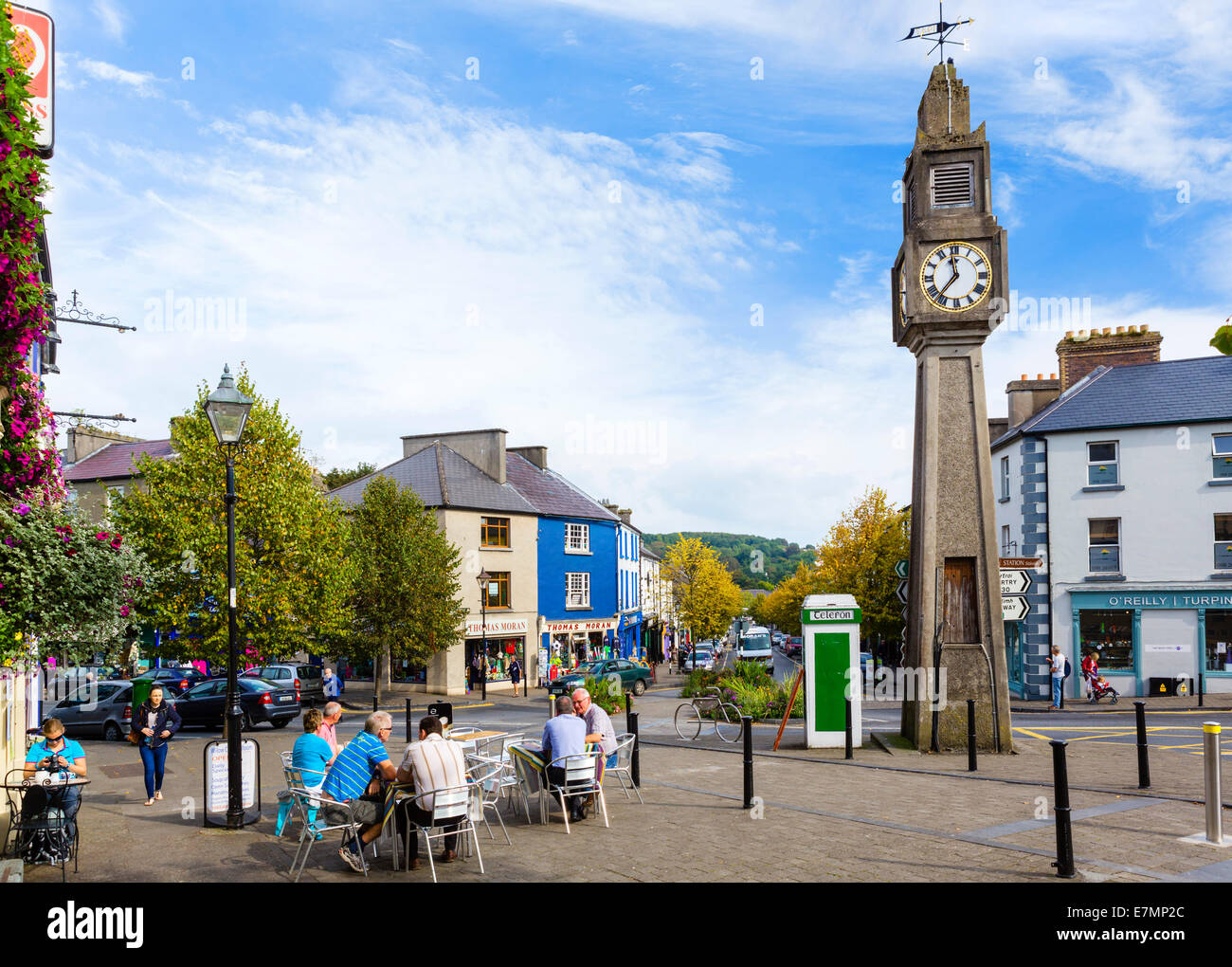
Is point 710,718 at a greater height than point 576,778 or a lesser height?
lesser

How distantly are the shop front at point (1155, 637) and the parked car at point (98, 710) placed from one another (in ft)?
89.9

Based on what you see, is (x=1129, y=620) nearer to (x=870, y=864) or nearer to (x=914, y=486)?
(x=914, y=486)

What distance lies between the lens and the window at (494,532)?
4022cm

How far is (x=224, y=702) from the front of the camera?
2412cm

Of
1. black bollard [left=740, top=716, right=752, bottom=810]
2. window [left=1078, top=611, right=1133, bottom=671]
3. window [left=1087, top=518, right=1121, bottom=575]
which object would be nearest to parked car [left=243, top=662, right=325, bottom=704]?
black bollard [left=740, top=716, right=752, bottom=810]

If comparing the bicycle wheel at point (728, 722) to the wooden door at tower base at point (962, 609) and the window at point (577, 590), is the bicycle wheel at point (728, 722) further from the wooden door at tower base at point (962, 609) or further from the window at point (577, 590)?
the window at point (577, 590)

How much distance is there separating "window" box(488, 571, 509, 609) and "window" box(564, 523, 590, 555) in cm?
487

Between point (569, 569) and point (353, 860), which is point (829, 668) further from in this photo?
point (569, 569)

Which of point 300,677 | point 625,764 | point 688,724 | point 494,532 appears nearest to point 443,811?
point 625,764

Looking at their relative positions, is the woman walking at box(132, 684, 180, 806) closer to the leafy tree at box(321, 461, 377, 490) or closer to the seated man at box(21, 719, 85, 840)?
the seated man at box(21, 719, 85, 840)

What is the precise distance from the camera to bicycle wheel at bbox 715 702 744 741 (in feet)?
59.4

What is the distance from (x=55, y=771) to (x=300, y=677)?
25.0 m

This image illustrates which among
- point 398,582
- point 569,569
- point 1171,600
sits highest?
point 569,569

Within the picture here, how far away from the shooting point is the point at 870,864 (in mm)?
7988
